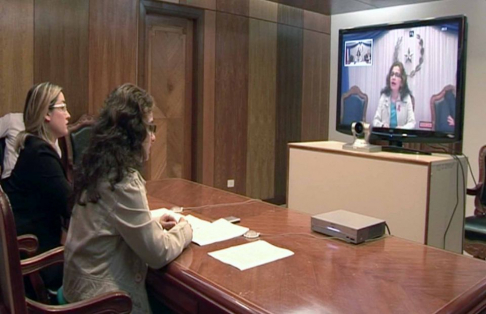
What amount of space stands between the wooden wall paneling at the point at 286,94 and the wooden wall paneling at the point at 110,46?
6.45 feet

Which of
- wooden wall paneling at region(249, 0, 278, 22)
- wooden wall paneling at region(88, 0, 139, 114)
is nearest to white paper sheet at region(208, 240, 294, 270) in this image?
wooden wall paneling at region(88, 0, 139, 114)

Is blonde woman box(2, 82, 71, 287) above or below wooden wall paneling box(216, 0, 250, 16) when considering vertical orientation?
below

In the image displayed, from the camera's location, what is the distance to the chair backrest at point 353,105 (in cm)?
338

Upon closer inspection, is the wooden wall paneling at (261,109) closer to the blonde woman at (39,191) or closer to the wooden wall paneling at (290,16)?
the wooden wall paneling at (290,16)

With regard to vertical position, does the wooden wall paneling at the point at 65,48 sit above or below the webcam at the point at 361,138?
above

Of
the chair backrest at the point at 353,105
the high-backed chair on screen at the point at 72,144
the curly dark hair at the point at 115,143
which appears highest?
the chair backrest at the point at 353,105

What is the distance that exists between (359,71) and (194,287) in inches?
97.0

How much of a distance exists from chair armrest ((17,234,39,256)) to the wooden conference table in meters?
0.56

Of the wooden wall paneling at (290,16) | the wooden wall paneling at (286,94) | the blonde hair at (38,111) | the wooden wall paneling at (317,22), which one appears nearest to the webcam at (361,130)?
the blonde hair at (38,111)

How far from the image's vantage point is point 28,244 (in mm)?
1829

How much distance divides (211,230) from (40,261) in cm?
65

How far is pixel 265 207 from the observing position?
7.43 feet

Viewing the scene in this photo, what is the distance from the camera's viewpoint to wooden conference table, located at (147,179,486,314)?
122 cm

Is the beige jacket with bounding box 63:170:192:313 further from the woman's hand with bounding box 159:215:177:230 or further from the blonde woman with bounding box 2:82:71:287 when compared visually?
the blonde woman with bounding box 2:82:71:287
